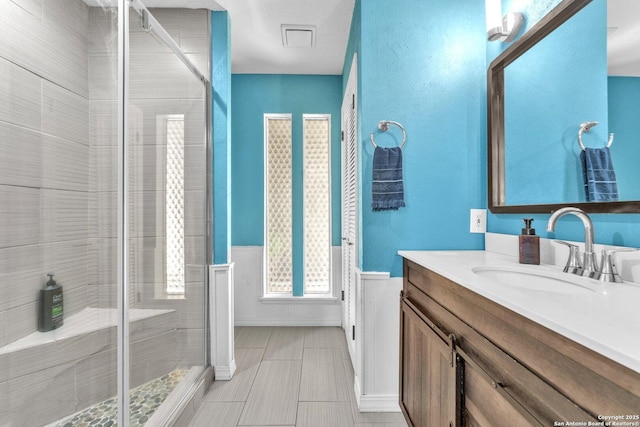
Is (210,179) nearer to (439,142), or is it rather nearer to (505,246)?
(439,142)

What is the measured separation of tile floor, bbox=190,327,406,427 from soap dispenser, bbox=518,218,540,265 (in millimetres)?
1081

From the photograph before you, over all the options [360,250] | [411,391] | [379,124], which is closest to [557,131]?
[379,124]

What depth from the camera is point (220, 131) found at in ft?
6.86

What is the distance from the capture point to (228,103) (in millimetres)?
2137

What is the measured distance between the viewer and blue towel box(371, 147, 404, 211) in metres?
1.65

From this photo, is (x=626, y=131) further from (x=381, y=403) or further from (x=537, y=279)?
(x=381, y=403)

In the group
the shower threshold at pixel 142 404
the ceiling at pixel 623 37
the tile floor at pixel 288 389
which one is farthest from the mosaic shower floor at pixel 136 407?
the ceiling at pixel 623 37

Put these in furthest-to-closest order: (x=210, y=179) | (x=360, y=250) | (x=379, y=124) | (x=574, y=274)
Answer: (x=210, y=179)
(x=360, y=250)
(x=379, y=124)
(x=574, y=274)

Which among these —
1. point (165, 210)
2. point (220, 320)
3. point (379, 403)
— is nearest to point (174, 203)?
point (165, 210)

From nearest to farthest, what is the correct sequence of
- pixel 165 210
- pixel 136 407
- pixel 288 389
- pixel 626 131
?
pixel 626 131, pixel 136 407, pixel 165 210, pixel 288 389

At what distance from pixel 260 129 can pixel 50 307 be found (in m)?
2.23

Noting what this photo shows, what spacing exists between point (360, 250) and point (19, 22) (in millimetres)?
1660

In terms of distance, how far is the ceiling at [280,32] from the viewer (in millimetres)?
2014

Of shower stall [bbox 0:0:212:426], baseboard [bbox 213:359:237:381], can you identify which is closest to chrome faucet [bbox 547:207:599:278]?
shower stall [bbox 0:0:212:426]
